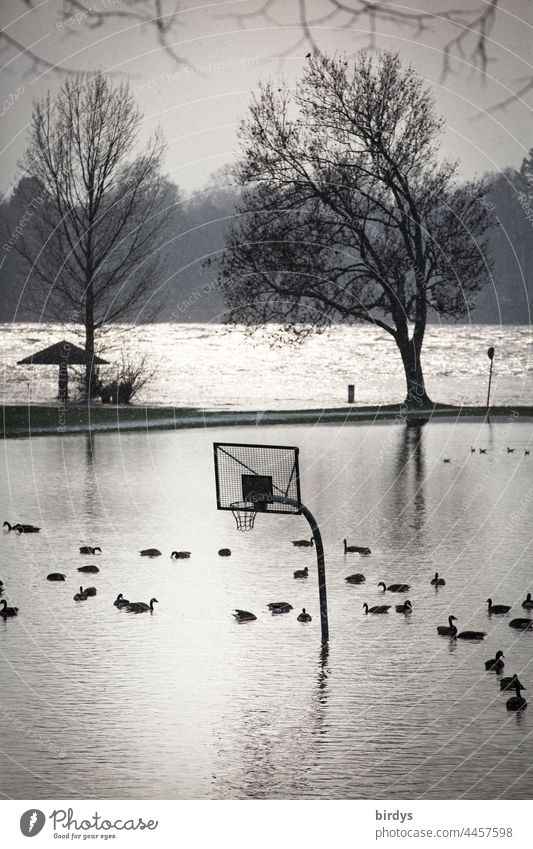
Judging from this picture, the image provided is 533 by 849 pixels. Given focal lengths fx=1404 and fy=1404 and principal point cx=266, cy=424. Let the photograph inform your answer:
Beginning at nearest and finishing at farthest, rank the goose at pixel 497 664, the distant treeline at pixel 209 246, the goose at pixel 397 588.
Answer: the goose at pixel 497 664, the goose at pixel 397 588, the distant treeline at pixel 209 246

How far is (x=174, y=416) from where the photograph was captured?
139 ft

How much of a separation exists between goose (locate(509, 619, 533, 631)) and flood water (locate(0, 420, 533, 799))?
12cm

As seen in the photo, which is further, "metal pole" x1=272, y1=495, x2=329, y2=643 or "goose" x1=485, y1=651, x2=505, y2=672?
"metal pole" x1=272, y1=495, x2=329, y2=643

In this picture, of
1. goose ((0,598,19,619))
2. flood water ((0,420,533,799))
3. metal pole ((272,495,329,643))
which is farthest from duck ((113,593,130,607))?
metal pole ((272,495,329,643))

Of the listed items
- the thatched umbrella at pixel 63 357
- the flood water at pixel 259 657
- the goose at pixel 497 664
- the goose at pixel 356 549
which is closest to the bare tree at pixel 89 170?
the thatched umbrella at pixel 63 357

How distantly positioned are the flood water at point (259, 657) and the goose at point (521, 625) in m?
0.12

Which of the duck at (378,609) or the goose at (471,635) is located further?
the duck at (378,609)

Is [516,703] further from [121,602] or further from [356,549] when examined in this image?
[356,549]

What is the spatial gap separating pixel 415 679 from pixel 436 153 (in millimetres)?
34539

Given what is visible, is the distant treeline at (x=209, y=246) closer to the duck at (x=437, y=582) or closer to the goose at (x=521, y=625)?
the duck at (x=437, y=582)

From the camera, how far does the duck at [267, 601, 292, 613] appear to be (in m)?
14.2

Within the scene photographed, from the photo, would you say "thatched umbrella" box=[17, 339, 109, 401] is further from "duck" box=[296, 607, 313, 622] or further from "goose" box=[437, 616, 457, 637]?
"goose" box=[437, 616, 457, 637]

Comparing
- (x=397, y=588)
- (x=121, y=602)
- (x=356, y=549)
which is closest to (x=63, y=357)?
(x=356, y=549)

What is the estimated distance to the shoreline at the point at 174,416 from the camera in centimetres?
3862
